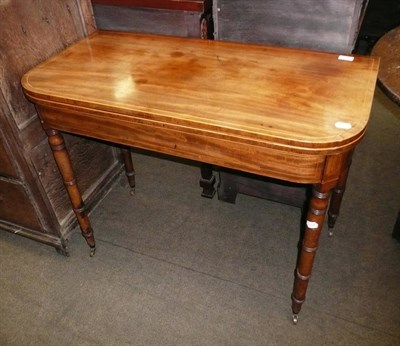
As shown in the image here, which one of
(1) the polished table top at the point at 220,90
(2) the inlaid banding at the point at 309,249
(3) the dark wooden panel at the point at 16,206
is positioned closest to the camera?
(1) the polished table top at the point at 220,90

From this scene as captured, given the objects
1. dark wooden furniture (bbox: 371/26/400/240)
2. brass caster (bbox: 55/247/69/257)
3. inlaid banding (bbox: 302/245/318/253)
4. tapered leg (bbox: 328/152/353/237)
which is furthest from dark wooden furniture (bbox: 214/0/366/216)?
brass caster (bbox: 55/247/69/257)

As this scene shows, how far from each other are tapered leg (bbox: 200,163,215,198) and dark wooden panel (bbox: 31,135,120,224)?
0.54 meters

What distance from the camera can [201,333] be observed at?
4.98 ft

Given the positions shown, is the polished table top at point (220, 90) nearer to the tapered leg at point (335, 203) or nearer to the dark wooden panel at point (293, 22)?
the dark wooden panel at point (293, 22)

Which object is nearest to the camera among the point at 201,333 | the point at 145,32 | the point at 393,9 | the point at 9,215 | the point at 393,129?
the point at 201,333

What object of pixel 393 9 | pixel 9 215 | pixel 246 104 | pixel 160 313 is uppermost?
pixel 246 104

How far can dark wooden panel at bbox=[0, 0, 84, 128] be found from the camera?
Answer: 4.48 feet

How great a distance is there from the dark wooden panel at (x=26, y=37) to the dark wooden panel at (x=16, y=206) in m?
0.35

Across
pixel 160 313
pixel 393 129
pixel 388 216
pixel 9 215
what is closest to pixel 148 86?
pixel 160 313

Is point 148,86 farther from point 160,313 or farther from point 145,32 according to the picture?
point 160,313

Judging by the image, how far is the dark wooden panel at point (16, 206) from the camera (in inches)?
66.4

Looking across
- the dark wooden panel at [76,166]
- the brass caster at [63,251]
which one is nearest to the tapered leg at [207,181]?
the dark wooden panel at [76,166]

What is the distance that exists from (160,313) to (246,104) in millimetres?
997

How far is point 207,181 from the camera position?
2.05 m
